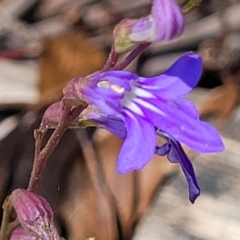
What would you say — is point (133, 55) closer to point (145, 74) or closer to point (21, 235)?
point (21, 235)

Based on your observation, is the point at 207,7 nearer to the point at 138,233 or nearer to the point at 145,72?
the point at 145,72

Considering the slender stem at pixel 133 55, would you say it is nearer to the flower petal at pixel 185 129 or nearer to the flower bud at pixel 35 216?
the flower petal at pixel 185 129

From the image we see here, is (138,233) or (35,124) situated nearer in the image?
(138,233)

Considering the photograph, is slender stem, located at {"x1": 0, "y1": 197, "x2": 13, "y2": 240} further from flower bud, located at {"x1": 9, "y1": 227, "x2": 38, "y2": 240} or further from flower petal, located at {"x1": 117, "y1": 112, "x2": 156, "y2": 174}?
flower petal, located at {"x1": 117, "y1": 112, "x2": 156, "y2": 174}

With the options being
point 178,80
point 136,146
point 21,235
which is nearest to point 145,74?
point 21,235


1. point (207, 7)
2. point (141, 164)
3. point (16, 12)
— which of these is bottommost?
point (207, 7)

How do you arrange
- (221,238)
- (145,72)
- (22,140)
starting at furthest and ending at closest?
(145,72), (22,140), (221,238)

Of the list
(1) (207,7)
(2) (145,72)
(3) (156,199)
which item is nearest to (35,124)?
(3) (156,199)

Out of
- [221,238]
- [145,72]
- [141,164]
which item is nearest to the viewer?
[141,164]
